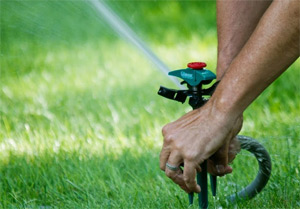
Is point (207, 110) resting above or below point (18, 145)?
above

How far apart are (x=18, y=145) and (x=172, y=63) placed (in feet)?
4.98

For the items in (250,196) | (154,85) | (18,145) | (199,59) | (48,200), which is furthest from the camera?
(199,59)

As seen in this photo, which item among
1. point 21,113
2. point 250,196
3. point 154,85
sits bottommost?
point 21,113

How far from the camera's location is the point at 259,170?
203 cm

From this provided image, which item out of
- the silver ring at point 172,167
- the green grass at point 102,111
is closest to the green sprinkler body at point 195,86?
the silver ring at point 172,167

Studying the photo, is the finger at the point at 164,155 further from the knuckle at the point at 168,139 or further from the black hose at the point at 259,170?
the black hose at the point at 259,170

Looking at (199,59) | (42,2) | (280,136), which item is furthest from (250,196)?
(42,2)

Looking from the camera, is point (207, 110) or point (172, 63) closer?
point (207, 110)

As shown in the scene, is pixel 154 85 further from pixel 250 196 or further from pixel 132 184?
pixel 250 196

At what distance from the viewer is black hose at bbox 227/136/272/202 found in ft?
6.23

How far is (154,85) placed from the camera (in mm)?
3607

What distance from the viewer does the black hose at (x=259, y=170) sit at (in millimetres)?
1900

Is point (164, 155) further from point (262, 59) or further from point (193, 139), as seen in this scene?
point (262, 59)

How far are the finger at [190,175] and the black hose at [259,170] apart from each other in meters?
0.23
